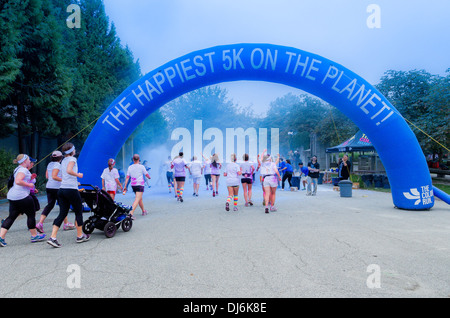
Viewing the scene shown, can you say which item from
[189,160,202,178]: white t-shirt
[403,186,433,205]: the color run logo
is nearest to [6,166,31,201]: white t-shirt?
[189,160,202,178]: white t-shirt

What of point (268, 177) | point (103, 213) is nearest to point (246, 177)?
point (268, 177)

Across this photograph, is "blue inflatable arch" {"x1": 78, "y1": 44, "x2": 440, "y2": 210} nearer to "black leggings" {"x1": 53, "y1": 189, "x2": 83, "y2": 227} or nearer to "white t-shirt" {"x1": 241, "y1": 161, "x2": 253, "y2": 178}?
"white t-shirt" {"x1": 241, "y1": 161, "x2": 253, "y2": 178}

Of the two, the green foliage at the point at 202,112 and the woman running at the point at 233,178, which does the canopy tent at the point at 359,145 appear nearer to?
the woman running at the point at 233,178

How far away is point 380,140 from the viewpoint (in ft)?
32.0

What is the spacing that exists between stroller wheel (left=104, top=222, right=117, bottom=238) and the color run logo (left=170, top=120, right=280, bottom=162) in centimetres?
4155

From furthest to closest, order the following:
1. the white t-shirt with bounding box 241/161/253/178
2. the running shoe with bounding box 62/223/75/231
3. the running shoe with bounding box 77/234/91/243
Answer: the white t-shirt with bounding box 241/161/253/178 → the running shoe with bounding box 62/223/75/231 → the running shoe with bounding box 77/234/91/243

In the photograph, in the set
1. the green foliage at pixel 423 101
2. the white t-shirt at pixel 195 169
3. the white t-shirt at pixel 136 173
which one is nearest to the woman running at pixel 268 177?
the white t-shirt at pixel 136 173

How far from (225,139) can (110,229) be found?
1897 inches

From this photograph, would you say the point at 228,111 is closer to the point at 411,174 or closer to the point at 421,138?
the point at 421,138

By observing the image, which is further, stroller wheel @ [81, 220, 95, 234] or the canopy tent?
the canopy tent

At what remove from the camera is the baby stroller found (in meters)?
6.34
